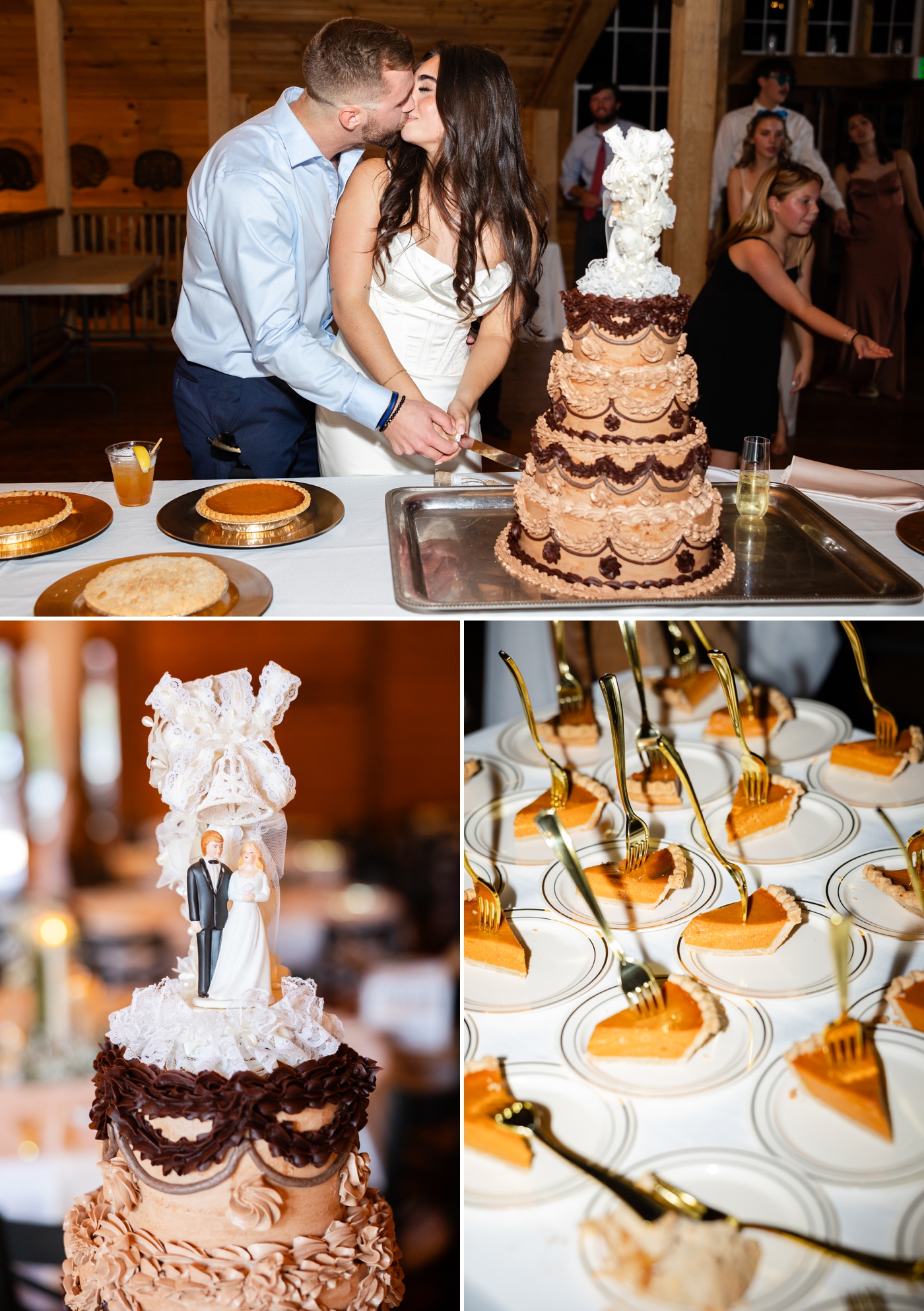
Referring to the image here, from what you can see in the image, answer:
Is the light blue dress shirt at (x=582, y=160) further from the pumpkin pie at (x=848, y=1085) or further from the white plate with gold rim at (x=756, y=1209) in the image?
the white plate with gold rim at (x=756, y=1209)

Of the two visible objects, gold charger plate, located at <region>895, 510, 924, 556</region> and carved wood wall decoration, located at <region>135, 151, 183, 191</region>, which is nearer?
gold charger plate, located at <region>895, 510, 924, 556</region>

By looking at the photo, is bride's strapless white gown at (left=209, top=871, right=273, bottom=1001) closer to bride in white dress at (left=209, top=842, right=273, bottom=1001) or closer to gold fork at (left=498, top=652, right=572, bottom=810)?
bride in white dress at (left=209, top=842, right=273, bottom=1001)

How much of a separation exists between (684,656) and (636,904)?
84 cm

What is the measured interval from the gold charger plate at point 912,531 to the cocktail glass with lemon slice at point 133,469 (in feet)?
4.48

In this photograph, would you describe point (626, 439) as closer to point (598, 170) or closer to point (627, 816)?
point (627, 816)

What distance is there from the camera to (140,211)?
368 inches

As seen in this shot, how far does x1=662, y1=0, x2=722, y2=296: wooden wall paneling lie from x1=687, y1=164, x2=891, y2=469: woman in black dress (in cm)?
155

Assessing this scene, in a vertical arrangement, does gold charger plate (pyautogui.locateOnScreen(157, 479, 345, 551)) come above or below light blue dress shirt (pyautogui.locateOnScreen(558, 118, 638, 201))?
below

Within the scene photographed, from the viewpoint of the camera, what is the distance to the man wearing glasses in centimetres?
591

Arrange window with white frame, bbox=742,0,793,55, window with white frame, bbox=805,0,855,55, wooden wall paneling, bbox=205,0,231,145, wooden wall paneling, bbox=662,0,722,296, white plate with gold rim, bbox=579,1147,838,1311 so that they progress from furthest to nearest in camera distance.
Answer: window with white frame, bbox=805,0,855,55 < window with white frame, bbox=742,0,793,55 < wooden wall paneling, bbox=205,0,231,145 < wooden wall paneling, bbox=662,0,722,296 < white plate with gold rim, bbox=579,1147,838,1311

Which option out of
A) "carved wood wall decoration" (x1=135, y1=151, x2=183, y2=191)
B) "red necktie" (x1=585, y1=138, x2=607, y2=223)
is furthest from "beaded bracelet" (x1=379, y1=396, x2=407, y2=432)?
"carved wood wall decoration" (x1=135, y1=151, x2=183, y2=191)

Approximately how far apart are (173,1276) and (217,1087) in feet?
0.85

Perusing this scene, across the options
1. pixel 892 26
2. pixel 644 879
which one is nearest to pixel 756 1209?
pixel 644 879

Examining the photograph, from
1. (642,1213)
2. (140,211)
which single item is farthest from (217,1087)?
(140,211)
